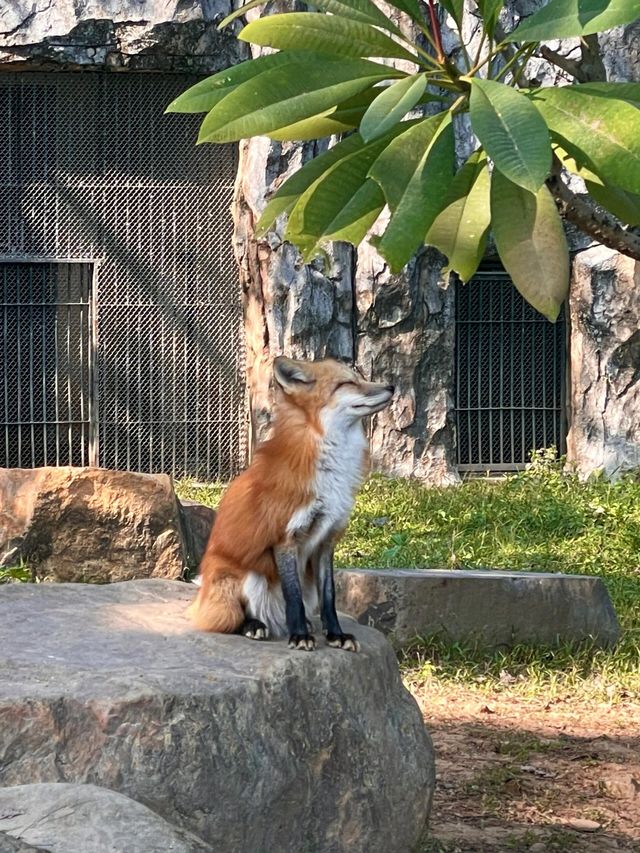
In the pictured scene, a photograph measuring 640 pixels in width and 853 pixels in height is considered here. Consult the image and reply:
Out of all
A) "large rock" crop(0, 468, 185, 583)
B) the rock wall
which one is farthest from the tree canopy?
the rock wall

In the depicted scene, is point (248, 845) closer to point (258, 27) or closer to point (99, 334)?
point (258, 27)

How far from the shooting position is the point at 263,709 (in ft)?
11.8

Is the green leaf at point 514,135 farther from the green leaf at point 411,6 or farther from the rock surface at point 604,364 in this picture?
the rock surface at point 604,364

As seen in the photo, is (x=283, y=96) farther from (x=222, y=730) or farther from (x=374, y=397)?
(x=222, y=730)

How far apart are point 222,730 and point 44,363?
27.0ft

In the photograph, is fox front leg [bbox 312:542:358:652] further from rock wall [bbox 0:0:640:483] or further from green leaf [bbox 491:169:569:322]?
rock wall [bbox 0:0:640:483]

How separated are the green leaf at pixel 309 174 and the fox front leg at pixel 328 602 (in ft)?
4.22

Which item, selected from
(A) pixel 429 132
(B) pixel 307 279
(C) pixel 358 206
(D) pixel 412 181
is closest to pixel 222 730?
(C) pixel 358 206

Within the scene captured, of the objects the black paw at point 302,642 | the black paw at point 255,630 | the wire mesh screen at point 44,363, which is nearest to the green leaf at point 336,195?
the black paw at point 302,642

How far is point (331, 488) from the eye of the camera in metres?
4.16

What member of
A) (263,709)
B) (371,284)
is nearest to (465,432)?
(371,284)

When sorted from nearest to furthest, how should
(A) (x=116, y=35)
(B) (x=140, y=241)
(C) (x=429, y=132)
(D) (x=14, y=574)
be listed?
(C) (x=429, y=132) < (D) (x=14, y=574) < (A) (x=116, y=35) < (B) (x=140, y=241)

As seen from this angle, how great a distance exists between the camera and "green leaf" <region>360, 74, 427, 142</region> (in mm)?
2826

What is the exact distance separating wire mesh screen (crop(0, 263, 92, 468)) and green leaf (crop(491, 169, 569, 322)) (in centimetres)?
854
